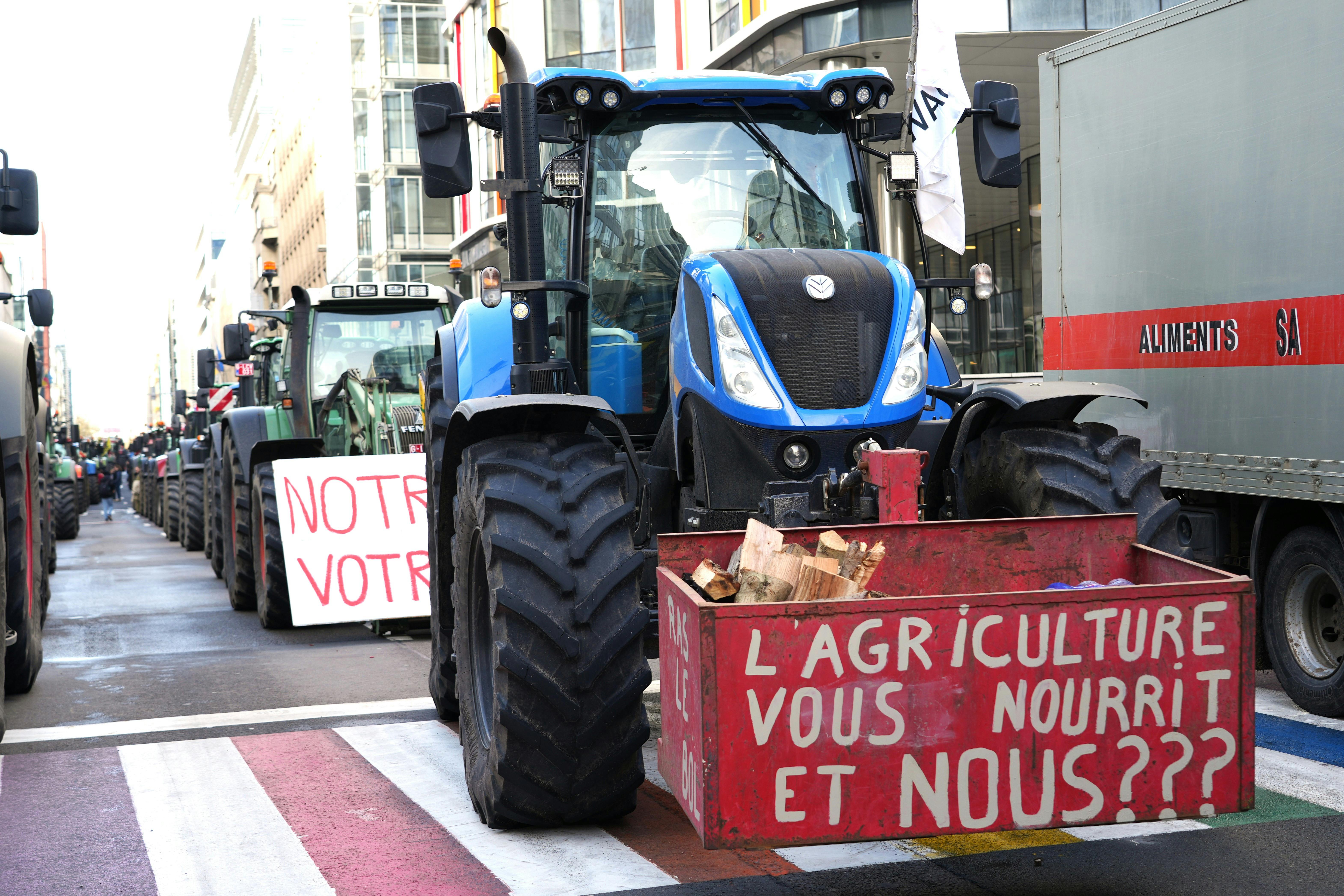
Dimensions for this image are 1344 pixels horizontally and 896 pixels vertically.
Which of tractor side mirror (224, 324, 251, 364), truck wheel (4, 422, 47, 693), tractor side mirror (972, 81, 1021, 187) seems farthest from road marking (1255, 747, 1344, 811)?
tractor side mirror (224, 324, 251, 364)

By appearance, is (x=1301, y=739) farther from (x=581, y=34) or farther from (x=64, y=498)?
(x=581, y=34)

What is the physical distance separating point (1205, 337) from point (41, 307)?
27.1 feet

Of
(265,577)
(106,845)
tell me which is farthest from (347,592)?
(106,845)

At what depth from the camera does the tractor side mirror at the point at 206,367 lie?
19.2 meters

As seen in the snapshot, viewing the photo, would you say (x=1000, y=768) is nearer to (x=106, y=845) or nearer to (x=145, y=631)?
(x=106, y=845)

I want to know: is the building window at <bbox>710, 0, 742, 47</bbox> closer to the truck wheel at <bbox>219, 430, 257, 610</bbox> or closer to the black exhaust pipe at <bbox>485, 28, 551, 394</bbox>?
the truck wheel at <bbox>219, 430, 257, 610</bbox>

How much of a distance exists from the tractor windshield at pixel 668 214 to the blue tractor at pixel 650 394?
1 centimetres

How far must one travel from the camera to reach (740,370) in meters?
5.11

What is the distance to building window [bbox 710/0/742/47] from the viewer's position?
21.7 meters

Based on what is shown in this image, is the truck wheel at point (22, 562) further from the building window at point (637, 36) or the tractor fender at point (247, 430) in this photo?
the building window at point (637, 36)

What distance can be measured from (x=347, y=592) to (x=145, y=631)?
2.16 metres

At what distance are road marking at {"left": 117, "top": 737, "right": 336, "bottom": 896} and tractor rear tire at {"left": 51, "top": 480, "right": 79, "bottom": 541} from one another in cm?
2231

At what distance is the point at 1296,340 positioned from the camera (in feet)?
22.5

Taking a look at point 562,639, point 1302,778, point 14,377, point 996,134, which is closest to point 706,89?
point 996,134
